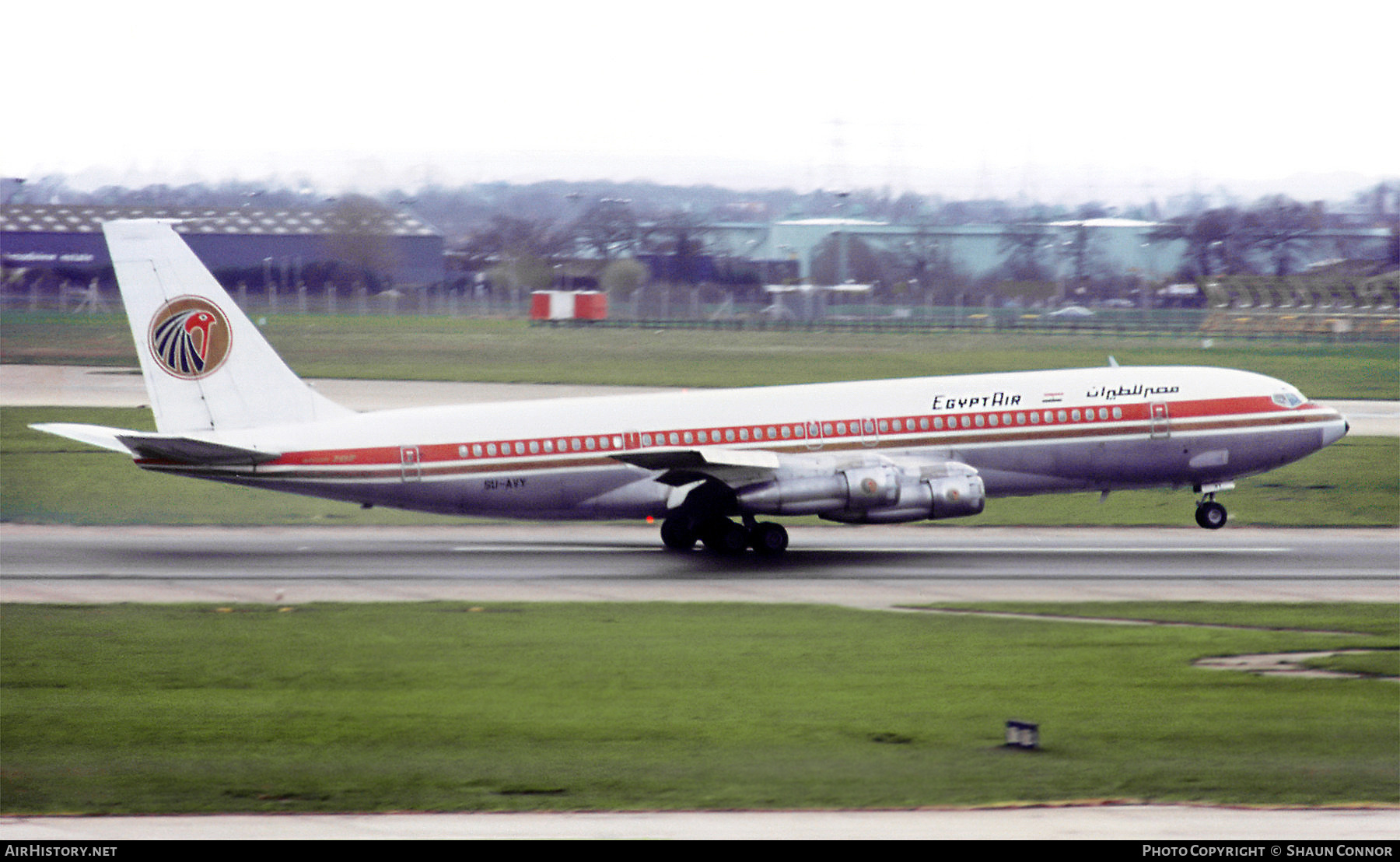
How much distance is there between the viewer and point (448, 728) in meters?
20.4

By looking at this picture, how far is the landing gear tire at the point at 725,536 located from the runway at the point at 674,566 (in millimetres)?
372

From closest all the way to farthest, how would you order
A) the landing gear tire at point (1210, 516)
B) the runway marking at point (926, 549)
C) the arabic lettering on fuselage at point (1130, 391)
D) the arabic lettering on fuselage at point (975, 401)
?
1. the arabic lettering on fuselage at point (975, 401)
2. the runway marking at point (926, 549)
3. the arabic lettering on fuselage at point (1130, 391)
4. the landing gear tire at point (1210, 516)

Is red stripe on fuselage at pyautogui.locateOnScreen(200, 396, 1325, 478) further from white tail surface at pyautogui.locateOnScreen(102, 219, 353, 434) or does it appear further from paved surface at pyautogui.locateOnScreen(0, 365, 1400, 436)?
paved surface at pyautogui.locateOnScreen(0, 365, 1400, 436)

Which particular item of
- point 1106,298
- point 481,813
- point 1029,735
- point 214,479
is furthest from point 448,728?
point 1106,298

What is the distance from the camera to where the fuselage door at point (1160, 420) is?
37688 millimetres

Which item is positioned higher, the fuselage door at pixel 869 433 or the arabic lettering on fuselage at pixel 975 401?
the arabic lettering on fuselage at pixel 975 401

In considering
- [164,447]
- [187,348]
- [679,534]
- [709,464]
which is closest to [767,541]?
[679,534]

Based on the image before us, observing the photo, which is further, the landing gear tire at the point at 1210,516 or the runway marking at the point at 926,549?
the landing gear tire at the point at 1210,516

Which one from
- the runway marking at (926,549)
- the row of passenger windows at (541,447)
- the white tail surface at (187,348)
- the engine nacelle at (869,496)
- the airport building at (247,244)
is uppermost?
the airport building at (247,244)

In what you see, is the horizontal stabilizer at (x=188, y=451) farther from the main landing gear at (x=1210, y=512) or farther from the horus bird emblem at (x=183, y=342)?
the main landing gear at (x=1210, y=512)

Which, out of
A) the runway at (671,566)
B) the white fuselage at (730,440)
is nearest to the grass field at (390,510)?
the runway at (671,566)

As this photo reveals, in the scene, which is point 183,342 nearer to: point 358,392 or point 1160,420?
point 1160,420

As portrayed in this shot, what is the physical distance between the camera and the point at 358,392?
62.3 metres

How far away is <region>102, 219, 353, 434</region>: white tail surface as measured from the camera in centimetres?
3600
